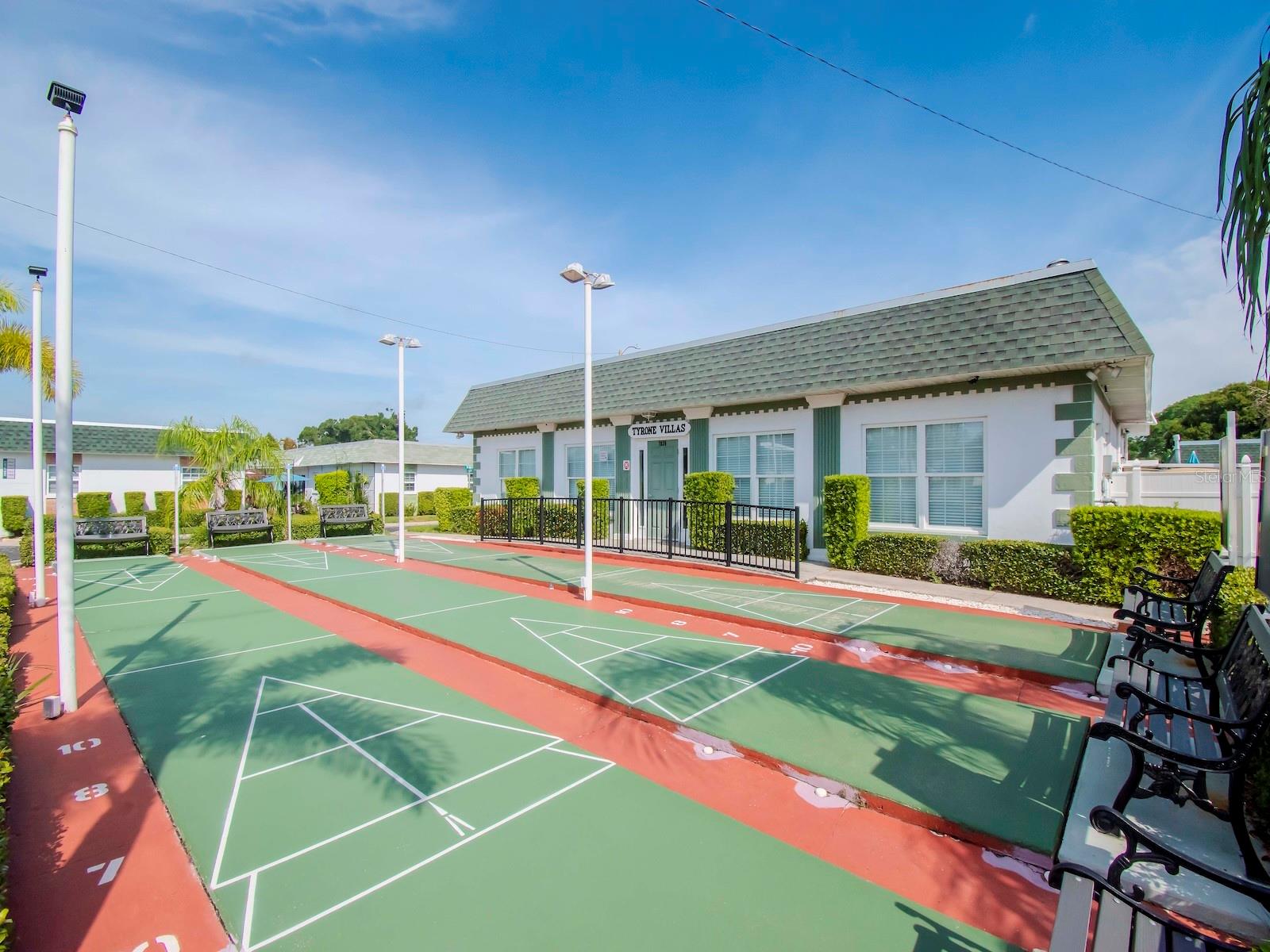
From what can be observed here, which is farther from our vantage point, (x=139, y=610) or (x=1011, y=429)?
(x=1011, y=429)

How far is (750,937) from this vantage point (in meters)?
2.55

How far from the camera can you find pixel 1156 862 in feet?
7.40

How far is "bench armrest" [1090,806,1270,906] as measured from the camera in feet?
6.21

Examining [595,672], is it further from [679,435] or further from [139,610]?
[679,435]

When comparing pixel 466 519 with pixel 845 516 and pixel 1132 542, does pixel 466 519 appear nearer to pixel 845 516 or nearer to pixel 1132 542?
pixel 845 516

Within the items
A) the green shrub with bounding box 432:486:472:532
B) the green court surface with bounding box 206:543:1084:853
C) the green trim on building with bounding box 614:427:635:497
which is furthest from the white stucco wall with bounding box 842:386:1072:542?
the green shrub with bounding box 432:486:472:532

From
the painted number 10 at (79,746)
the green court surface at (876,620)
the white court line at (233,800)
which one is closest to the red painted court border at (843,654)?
the green court surface at (876,620)

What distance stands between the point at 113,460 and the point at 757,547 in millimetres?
31916

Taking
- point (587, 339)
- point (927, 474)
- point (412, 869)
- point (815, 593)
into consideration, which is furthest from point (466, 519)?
point (412, 869)

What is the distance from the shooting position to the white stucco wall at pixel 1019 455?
960cm

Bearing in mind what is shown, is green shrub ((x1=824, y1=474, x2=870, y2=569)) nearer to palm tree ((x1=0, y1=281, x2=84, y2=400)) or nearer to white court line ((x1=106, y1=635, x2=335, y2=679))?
white court line ((x1=106, y1=635, x2=335, y2=679))

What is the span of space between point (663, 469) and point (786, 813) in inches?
482

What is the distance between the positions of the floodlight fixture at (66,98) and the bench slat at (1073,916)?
8.63 metres

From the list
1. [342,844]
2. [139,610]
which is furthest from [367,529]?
[342,844]
